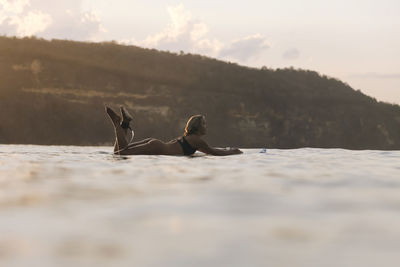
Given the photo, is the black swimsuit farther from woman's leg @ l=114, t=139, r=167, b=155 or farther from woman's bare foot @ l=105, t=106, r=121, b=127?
woman's bare foot @ l=105, t=106, r=121, b=127

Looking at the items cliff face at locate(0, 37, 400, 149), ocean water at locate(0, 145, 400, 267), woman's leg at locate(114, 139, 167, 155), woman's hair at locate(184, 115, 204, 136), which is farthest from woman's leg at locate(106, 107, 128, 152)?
cliff face at locate(0, 37, 400, 149)

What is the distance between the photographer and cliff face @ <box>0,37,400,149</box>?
1585 inches

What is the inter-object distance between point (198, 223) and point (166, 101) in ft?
135

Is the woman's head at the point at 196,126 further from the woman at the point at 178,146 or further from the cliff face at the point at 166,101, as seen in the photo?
the cliff face at the point at 166,101

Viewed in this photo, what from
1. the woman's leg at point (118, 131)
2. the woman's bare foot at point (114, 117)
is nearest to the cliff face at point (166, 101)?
the woman's leg at point (118, 131)

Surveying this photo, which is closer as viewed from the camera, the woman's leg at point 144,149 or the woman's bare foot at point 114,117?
the woman's bare foot at point 114,117

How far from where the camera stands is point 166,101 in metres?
44.0

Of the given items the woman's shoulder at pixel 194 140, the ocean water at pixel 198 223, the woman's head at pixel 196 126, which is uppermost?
the woman's head at pixel 196 126

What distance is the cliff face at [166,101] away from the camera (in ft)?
132

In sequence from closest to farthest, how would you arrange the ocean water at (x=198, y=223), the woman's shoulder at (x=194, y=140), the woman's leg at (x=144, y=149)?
the ocean water at (x=198, y=223)
the woman's leg at (x=144, y=149)
the woman's shoulder at (x=194, y=140)

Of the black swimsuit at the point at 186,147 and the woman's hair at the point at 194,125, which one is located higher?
the woman's hair at the point at 194,125

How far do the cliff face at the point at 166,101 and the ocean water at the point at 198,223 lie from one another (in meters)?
35.5

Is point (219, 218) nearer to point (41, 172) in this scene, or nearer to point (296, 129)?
point (41, 172)

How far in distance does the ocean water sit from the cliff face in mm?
35530
